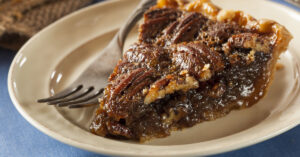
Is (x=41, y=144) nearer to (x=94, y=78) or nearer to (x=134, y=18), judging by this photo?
(x=94, y=78)

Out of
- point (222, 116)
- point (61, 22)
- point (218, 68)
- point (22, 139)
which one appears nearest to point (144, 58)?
point (218, 68)

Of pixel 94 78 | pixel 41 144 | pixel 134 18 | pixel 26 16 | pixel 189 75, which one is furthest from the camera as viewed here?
pixel 26 16

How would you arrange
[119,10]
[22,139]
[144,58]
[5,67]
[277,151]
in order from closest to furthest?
1. [277,151]
2. [144,58]
3. [22,139]
4. [5,67]
5. [119,10]

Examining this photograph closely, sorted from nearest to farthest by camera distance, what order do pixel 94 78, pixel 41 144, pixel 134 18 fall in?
1. pixel 41 144
2. pixel 94 78
3. pixel 134 18

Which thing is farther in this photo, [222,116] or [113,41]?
[113,41]

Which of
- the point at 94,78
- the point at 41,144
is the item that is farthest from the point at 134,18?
the point at 41,144

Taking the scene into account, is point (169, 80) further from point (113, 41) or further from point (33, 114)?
point (113, 41)

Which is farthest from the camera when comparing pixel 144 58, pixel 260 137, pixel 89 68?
pixel 89 68
